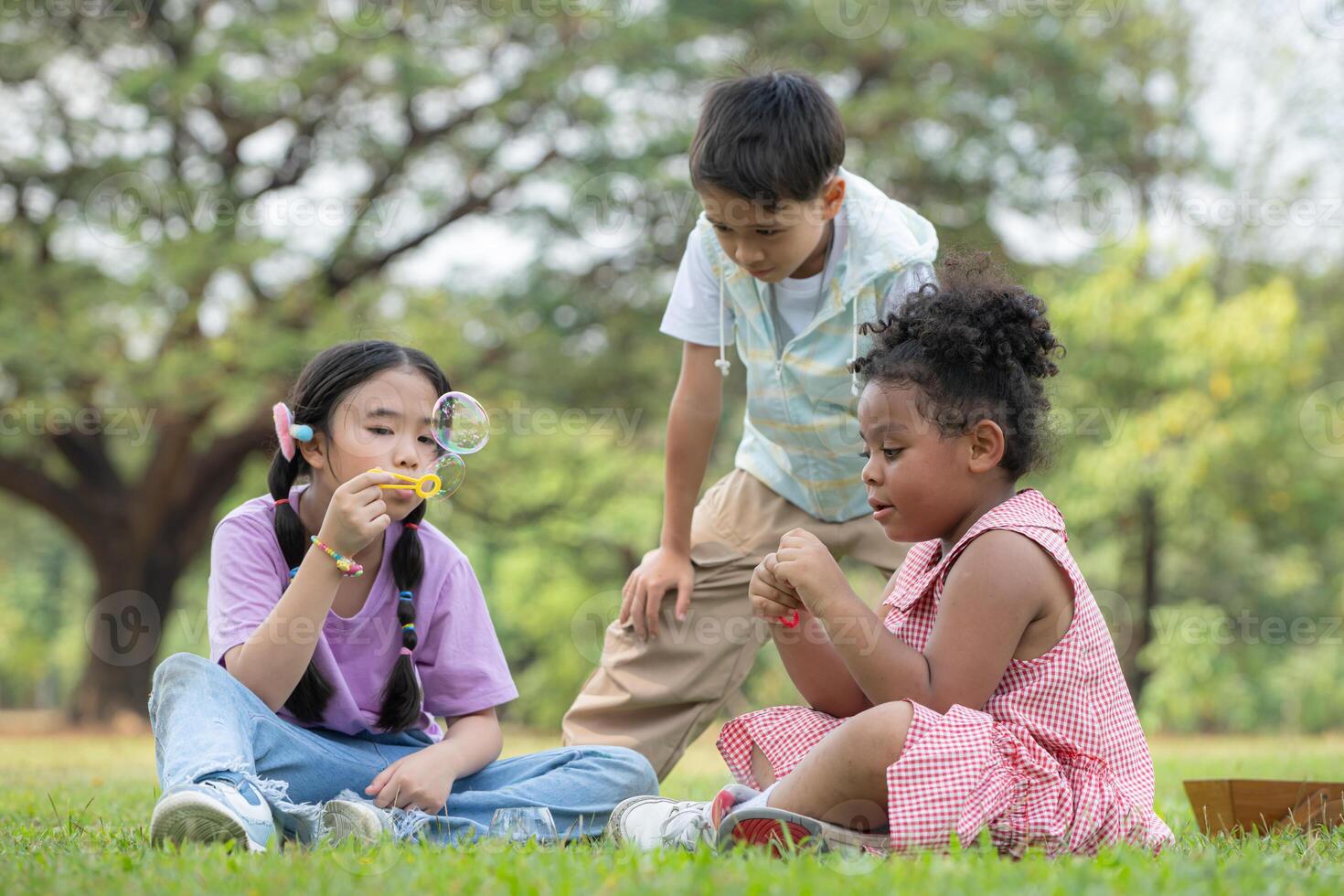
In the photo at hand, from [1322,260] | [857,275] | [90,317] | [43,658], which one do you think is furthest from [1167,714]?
[43,658]

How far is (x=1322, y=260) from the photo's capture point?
57.3 ft

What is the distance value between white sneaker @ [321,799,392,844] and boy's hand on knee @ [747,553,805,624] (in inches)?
34.2

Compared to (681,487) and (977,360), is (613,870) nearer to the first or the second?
(977,360)

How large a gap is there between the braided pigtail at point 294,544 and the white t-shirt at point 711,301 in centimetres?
108

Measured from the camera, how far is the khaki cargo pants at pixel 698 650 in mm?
3686

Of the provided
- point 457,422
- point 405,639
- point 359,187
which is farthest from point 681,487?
point 359,187

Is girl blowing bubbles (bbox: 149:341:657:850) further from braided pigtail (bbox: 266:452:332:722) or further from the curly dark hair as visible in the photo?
the curly dark hair

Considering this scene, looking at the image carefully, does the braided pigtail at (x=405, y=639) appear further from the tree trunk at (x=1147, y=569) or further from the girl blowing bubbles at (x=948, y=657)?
→ the tree trunk at (x=1147, y=569)

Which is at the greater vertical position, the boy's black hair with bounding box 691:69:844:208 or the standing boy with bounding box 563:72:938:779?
the boy's black hair with bounding box 691:69:844:208

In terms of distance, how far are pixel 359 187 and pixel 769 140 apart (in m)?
10.9

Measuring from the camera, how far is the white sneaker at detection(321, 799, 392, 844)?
262 cm

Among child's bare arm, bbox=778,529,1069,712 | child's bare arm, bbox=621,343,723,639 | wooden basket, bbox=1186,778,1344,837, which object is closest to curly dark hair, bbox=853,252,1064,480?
child's bare arm, bbox=778,529,1069,712

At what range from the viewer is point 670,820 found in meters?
2.76

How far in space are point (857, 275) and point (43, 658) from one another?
30666mm
